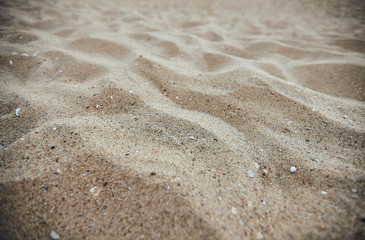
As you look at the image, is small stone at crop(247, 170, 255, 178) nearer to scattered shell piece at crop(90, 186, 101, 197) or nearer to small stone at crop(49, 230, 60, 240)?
scattered shell piece at crop(90, 186, 101, 197)

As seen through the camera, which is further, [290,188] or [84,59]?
[84,59]

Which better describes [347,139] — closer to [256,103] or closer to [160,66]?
[256,103]

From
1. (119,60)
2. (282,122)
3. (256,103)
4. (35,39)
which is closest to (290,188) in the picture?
(282,122)

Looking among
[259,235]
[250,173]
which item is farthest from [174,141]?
[259,235]

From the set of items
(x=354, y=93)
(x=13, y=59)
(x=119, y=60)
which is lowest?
(x=13, y=59)

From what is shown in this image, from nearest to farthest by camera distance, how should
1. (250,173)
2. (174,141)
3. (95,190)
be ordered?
(95,190) < (250,173) < (174,141)

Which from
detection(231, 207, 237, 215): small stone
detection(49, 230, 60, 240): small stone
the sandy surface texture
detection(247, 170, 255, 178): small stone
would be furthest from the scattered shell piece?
detection(247, 170, 255, 178): small stone

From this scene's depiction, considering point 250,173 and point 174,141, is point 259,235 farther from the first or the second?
point 174,141

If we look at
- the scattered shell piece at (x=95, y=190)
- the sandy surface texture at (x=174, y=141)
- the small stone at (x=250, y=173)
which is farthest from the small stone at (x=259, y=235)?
the scattered shell piece at (x=95, y=190)
